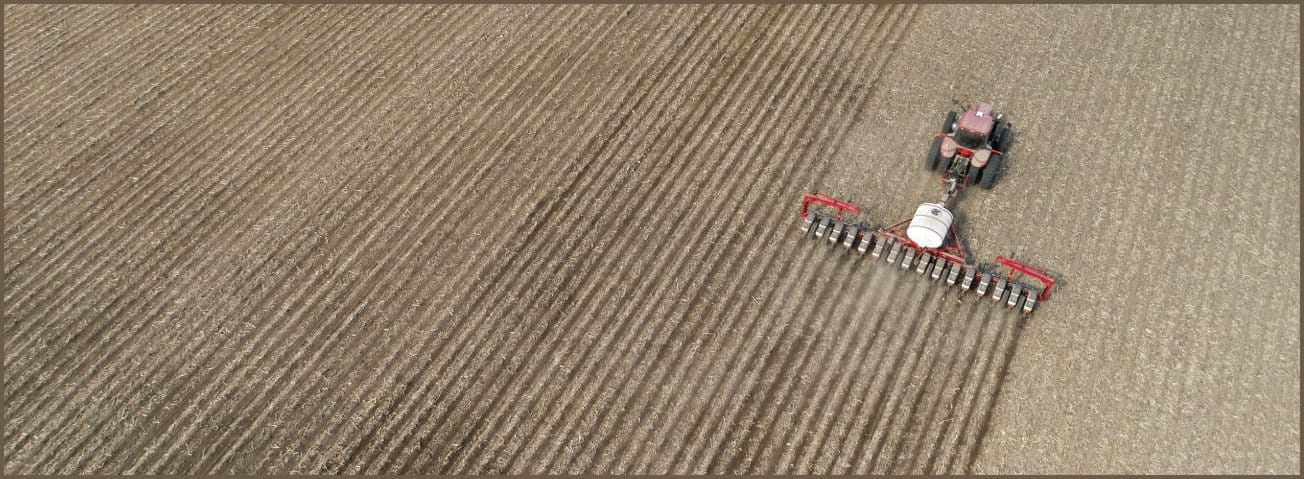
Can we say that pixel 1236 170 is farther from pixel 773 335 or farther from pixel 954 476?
pixel 773 335

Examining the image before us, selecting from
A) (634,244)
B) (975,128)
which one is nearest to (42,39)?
(634,244)

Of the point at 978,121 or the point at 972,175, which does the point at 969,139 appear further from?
the point at 972,175

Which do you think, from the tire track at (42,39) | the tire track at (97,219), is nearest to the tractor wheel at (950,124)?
the tire track at (97,219)

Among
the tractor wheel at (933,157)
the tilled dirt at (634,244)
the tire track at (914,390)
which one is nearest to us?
the tire track at (914,390)

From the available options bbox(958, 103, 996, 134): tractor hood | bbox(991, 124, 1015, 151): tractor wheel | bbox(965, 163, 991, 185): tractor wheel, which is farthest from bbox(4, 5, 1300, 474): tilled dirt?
bbox(958, 103, 996, 134): tractor hood

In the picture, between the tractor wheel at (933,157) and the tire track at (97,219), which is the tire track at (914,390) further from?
the tire track at (97,219)

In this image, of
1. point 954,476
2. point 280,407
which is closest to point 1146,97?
point 954,476
